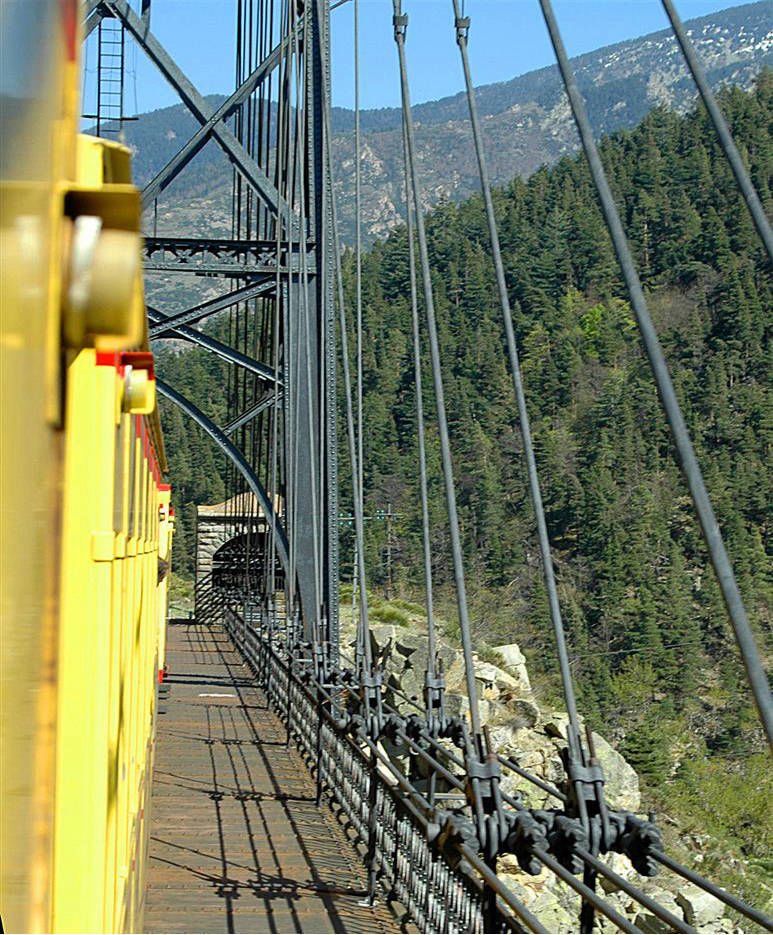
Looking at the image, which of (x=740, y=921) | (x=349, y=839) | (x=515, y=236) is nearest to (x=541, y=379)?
(x=515, y=236)

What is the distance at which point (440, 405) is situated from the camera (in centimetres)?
654

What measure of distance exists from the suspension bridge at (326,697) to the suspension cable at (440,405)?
0.02m

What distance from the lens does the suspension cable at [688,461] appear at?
314cm

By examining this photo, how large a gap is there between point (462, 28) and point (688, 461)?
4.01 meters

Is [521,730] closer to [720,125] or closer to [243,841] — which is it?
[243,841]

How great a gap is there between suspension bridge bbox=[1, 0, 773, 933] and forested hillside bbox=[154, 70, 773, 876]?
33.9m

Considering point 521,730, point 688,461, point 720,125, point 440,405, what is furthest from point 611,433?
point 688,461

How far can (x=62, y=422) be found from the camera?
3.27 feet

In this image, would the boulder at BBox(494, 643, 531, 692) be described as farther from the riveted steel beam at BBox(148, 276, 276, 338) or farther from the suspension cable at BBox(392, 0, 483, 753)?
the suspension cable at BBox(392, 0, 483, 753)

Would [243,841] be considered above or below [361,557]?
below

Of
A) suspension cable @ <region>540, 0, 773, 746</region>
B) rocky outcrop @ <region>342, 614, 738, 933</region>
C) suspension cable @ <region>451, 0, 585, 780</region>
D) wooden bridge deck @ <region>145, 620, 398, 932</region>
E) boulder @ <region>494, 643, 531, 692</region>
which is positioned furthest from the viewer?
Result: boulder @ <region>494, 643, 531, 692</region>

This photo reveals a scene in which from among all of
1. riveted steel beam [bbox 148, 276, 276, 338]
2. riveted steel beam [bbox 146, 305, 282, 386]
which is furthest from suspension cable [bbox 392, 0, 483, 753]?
riveted steel beam [bbox 148, 276, 276, 338]

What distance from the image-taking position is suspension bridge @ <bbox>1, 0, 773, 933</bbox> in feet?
13.8

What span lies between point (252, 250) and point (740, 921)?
2304cm
